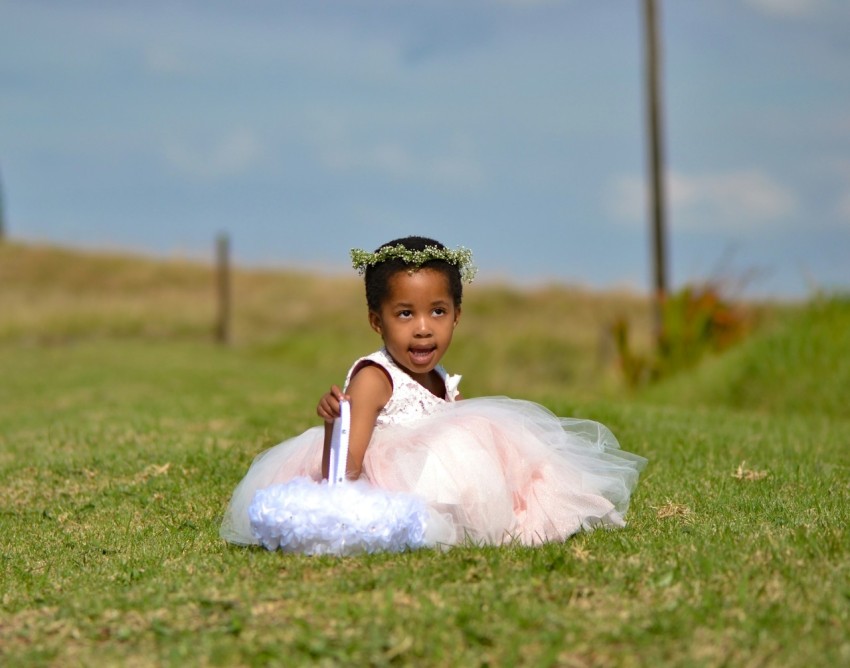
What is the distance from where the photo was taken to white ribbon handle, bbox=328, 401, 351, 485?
16.9 ft

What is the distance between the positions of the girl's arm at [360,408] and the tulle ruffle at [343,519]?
210 millimetres

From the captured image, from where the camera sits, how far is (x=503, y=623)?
3.99 m

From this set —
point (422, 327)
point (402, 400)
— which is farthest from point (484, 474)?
point (422, 327)

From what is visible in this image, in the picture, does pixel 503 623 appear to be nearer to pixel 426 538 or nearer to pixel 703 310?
pixel 426 538

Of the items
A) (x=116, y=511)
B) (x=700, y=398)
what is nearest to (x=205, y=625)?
(x=116, y=511)

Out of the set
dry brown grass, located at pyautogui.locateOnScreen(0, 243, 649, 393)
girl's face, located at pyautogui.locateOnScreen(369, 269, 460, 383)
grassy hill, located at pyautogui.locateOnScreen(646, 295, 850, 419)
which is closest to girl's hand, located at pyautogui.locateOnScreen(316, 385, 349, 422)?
girl's face, located at pyautogui.locateOnScreen(369, 269, 460, 383)

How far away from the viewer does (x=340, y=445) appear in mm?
5180

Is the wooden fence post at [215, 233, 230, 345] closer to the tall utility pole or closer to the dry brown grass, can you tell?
the dry brown grass

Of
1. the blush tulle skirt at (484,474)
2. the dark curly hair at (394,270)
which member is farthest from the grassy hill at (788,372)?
the dark curly hair at (394,270)

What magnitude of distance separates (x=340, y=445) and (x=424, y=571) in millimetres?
→ 795

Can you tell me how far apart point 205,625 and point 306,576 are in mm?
630

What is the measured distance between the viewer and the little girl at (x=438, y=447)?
17.2 feet

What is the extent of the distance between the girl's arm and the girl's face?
0.17 meters

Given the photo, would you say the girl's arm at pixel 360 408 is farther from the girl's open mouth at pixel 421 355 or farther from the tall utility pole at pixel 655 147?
the tall utility pole at pixel 655 147
